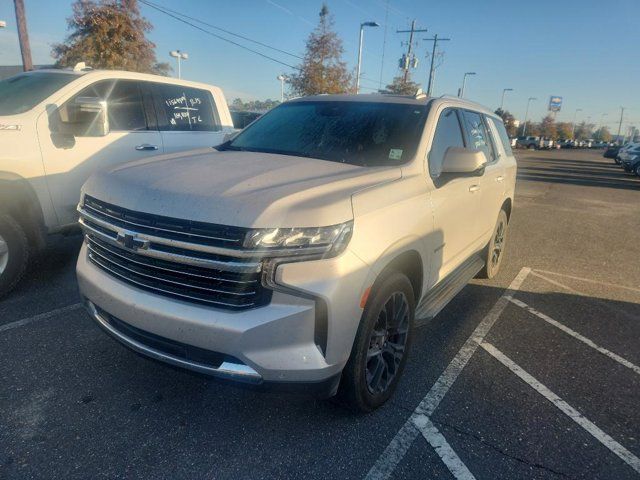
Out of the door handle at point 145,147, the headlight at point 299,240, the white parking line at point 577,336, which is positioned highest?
the door handle at point 145,147

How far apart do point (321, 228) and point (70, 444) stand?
1750 millimetres

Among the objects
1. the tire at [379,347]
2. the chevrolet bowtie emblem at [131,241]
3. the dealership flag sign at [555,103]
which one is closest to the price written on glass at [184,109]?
the chevrolet bowtie emblem at [131,241]

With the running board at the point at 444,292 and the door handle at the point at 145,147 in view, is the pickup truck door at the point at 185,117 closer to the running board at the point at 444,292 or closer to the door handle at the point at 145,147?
the door handle at the point at 145,147

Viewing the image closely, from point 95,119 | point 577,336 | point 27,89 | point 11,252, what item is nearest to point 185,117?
point 95,119

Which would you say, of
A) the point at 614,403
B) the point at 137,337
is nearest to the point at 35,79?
the point at 137,337

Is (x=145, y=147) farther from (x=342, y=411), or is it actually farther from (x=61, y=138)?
(x=342, y=411)

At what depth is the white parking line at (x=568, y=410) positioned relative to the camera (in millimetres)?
2471

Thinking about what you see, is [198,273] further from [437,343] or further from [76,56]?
[76,56]

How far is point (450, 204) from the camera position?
3.33 metres

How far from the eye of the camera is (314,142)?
3449 millimetres

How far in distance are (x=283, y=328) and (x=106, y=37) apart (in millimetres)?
23164

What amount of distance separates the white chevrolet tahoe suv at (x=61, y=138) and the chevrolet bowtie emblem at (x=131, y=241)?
2.26 metres

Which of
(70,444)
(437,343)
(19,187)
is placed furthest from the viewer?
(19,187)

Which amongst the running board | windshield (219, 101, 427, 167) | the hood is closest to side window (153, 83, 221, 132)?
windshield (219, 101, 427, 167)
